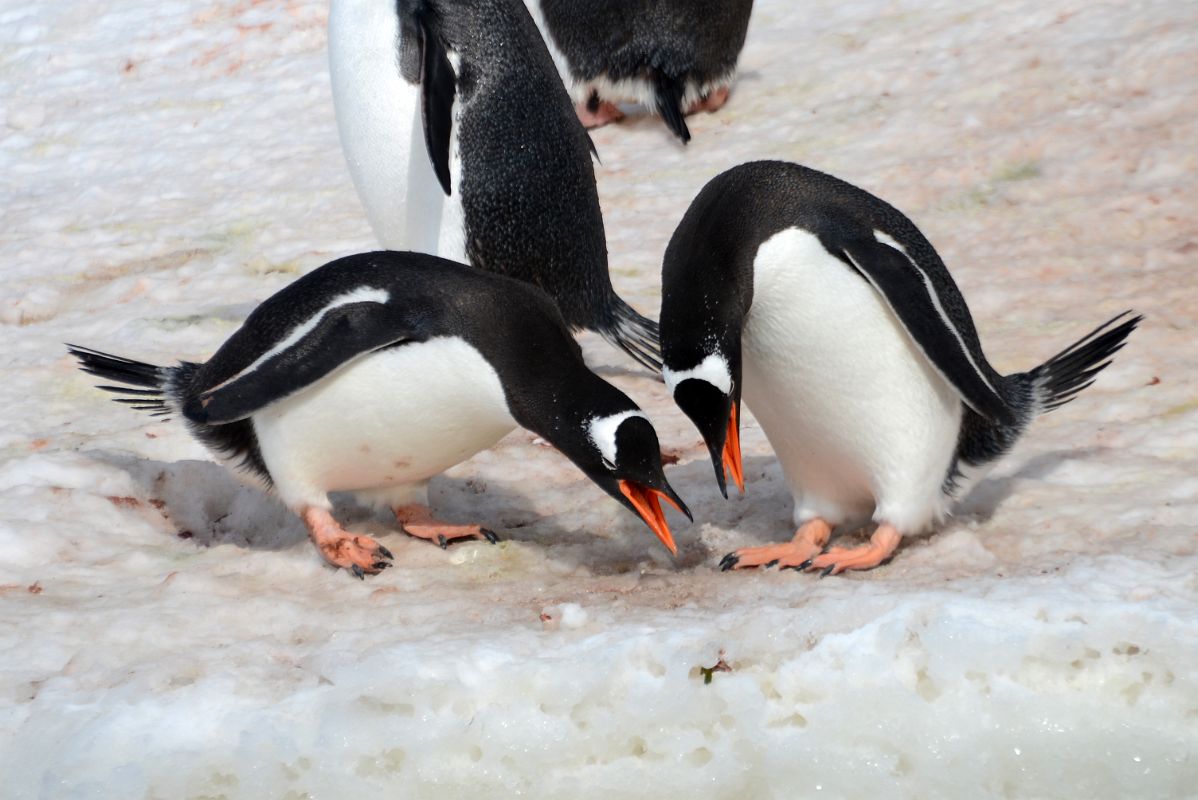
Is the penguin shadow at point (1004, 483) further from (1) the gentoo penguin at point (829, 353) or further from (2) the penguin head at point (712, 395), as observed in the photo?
(2) the penguin head at point (712, 395)

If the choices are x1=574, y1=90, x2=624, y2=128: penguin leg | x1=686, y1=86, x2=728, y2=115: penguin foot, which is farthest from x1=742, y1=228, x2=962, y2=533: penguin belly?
x1=574, y1=90, x2=624, y2=128: penguin leg

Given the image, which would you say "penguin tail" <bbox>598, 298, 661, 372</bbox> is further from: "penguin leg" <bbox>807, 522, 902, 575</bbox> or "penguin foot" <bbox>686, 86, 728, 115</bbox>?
"penguin foot" <bbox>686, 86, 728, 115</bbox>

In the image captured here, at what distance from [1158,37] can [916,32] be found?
114cm

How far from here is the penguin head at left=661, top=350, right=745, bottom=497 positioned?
2.35 meters

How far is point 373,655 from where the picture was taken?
2.32 meters

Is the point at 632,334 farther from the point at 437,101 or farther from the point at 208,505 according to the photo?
the point at 208,505

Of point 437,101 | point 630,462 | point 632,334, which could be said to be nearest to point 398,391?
point 630,462

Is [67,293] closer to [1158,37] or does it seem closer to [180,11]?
[180,11]

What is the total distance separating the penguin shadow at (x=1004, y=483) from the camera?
290 cm

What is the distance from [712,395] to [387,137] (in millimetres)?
2096

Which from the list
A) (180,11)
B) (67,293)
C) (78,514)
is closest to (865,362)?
(78,514)

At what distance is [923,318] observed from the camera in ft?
8.17

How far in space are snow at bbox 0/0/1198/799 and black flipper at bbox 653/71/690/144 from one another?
755mm

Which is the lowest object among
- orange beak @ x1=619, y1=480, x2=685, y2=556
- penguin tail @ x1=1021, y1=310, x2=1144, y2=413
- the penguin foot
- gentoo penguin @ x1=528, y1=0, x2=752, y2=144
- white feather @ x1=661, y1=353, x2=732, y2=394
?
orange beak @ x1=619, y1=480, x2=685, y2=556
